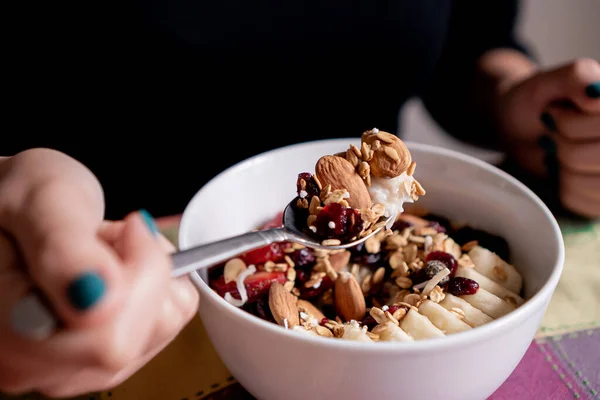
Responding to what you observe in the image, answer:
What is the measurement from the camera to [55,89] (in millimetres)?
995

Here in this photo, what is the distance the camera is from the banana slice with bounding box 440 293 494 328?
0.52 metres

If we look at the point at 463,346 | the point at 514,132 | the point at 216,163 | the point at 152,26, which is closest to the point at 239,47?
the point at 152,26

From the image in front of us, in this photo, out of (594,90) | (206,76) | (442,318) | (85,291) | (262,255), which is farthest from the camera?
(206,76)

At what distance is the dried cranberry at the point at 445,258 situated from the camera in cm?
58

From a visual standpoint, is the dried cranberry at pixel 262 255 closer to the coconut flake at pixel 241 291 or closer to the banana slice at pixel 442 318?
the coconut flake at pixel 241 291

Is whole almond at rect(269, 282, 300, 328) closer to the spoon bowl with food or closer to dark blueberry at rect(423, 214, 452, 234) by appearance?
the spoon bowl with food

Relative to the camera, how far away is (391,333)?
1.58ft

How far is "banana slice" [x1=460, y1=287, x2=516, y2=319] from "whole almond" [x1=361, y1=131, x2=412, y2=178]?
0.48 feet

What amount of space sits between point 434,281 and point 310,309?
13cm

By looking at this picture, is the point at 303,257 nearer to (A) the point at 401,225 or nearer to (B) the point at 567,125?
(A) the point at 401,225

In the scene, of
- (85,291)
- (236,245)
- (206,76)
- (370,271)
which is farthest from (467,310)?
(206,76)

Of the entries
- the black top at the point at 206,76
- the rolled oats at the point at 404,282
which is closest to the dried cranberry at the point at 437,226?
the rolled oats at the point at 404,282

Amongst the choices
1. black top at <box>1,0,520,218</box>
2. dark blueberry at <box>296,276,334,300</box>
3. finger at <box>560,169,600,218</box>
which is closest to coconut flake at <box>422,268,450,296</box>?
dark blueberry at <box>296,276,334,300</box>

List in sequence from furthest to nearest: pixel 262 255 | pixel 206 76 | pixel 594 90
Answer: pixel 206 76 → pixel 594 90 → pixel 262 255
